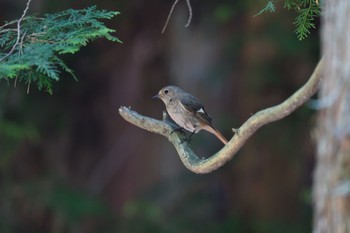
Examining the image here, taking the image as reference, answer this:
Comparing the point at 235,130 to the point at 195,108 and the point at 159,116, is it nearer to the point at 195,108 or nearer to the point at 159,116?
the point at 195,108

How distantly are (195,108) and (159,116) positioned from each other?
5.58 metres

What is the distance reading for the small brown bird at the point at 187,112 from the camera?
758 cm

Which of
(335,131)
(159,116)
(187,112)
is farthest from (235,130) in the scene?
(159,116)

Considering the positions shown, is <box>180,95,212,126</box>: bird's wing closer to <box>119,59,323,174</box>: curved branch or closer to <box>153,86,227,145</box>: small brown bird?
<box>153,86,227,145</box>: small brown bird

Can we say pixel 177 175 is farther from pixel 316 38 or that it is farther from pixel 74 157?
pixel 316 38

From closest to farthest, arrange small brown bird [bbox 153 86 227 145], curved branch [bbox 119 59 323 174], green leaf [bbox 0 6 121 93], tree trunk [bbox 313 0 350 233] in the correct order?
1. tree trunk [bbox 313 0 350 233]
2. curved branch [bbox 119 59 323 174]
3. green leaf [bbox 0 6 121 93]
4. small brown bird [bbox 153 86 227 145]

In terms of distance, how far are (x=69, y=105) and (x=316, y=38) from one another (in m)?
3.58

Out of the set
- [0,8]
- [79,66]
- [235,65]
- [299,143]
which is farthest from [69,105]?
[299,143]

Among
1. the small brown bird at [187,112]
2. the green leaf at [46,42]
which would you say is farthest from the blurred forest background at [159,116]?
the green leaf at [46,42]

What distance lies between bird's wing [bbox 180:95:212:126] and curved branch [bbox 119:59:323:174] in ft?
5.53

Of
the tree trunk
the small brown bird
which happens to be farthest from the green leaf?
the small brown bird

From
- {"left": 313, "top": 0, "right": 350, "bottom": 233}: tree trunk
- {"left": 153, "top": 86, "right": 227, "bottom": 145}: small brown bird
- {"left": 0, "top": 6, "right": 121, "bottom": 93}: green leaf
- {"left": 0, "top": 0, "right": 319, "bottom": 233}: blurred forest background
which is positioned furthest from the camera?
{"left": 0, "top": 0, "right": 319, "bottom": 233}: blurred forest background

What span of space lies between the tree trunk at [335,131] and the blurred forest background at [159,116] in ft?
20.5

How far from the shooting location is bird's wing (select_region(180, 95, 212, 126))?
7594 millimetres
